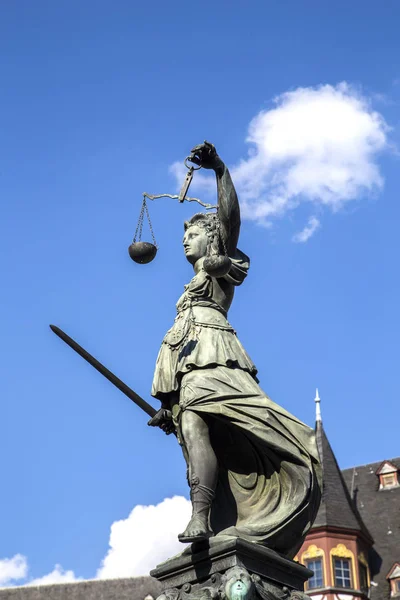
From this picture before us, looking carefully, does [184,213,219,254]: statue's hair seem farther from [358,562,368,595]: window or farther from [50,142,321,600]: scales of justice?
[358,562,368,595]: window

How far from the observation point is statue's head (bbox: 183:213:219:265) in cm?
864

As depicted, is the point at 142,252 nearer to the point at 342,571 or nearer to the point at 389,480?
the point at 342,571

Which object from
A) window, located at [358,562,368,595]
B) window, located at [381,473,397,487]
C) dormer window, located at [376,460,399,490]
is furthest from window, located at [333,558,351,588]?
window, located at [381,473,397,487]

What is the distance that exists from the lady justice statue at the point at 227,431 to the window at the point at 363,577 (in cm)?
3185

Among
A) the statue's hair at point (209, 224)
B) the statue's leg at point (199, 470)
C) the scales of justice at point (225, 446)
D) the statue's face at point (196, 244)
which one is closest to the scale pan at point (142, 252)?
the scales of justice at point (225, 446)

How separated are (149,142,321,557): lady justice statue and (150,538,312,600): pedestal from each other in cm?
14

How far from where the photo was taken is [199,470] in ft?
24.5

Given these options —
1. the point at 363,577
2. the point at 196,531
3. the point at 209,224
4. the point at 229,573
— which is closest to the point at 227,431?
the point at 196,531

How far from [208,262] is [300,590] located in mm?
2448

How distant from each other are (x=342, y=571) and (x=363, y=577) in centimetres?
85

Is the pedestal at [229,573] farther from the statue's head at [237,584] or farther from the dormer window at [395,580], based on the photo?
the dormer window at [395,580]

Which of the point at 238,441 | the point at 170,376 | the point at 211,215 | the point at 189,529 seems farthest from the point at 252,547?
the point at 211,215

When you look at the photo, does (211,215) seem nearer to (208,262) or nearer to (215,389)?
(208,262)

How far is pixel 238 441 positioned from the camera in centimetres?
779
